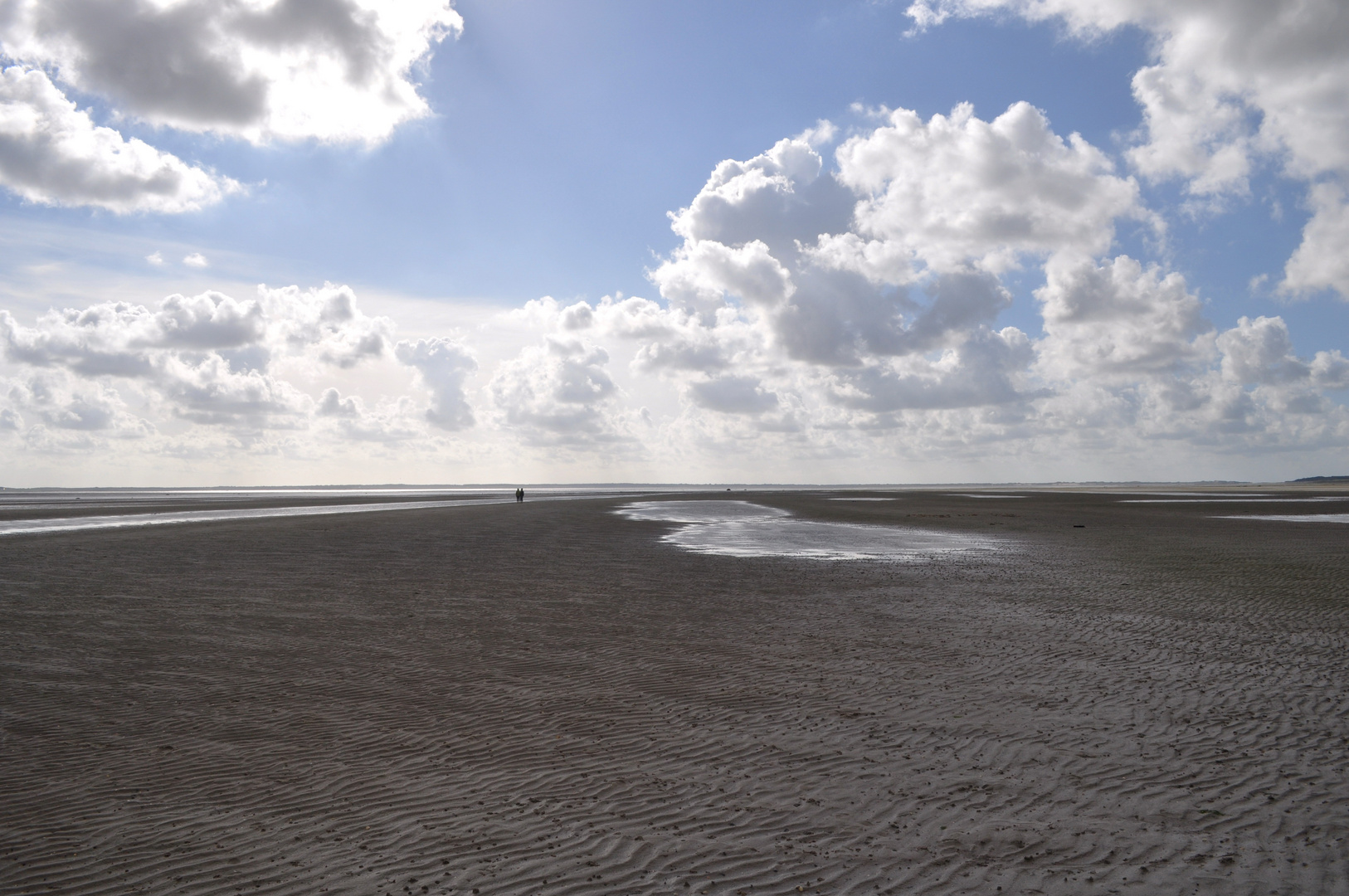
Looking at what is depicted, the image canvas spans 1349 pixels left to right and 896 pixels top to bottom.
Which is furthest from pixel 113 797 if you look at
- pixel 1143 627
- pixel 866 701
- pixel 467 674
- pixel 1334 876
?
pixel 1143 627

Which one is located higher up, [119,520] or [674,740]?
[119,520]

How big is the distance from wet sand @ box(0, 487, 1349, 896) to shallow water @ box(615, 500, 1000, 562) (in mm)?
8973

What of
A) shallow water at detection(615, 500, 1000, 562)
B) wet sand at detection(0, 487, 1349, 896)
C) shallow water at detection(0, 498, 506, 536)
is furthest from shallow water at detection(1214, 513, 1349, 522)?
shallow water at detection(0, 498, 506, 536)

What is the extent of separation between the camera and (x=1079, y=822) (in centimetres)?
693

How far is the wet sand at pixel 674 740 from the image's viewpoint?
625 cm

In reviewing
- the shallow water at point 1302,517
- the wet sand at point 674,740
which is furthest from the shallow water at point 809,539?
the shallow water at point 1302,517

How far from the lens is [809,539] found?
117 feet

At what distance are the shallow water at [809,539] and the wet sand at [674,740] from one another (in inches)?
353

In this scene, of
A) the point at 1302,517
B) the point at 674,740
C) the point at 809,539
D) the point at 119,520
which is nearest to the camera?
the point at 674,740

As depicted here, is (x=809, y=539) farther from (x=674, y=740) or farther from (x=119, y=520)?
(x=119, y=520)

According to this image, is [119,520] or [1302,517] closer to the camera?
[119,520]

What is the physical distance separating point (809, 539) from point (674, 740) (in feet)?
Result: 89.5

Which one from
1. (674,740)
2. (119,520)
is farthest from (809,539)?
(119,520)

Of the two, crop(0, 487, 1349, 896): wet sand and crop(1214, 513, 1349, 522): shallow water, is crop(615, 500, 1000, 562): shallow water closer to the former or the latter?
crop(0, 487, 1349, 896): wet sand
